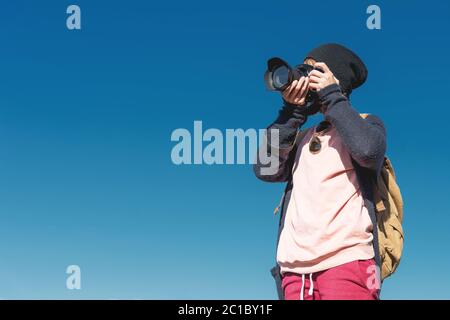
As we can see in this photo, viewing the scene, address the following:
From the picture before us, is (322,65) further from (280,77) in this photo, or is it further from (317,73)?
(280,77)

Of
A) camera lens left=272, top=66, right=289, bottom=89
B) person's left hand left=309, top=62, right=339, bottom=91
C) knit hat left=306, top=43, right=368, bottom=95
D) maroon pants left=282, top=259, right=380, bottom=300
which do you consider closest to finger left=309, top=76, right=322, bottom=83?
person's left hand left=309, top=62, right=339, bottom=91

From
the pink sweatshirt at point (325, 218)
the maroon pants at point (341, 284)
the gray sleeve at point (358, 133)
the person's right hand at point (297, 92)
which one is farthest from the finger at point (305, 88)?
the maroon pants at point (341, 284)

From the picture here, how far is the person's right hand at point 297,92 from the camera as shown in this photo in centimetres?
Answer: 404

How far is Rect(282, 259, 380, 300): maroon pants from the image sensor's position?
139 inches

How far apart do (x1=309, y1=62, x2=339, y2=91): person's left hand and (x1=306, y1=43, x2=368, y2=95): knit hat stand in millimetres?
233

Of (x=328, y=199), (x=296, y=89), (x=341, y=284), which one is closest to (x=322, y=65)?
(x=296, y=89)

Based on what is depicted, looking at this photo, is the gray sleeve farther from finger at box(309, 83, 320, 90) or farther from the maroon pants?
the maroon pants

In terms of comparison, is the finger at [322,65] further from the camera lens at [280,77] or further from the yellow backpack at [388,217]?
the yellow backpack at [388,217]

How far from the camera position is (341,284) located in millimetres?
3541
